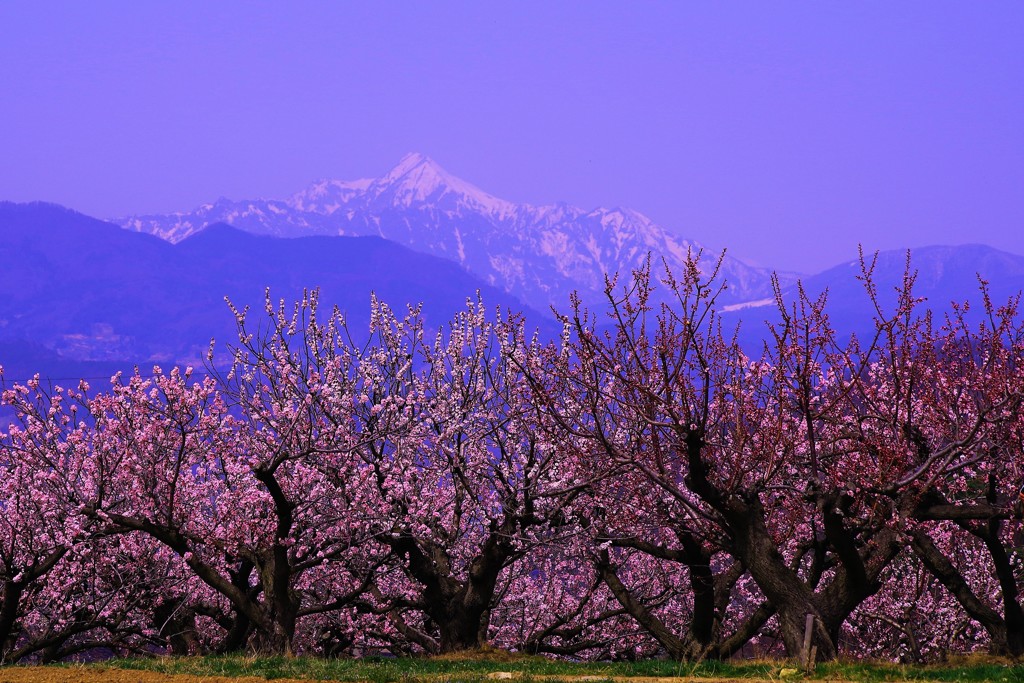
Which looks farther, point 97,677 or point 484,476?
Answer: point 484,476

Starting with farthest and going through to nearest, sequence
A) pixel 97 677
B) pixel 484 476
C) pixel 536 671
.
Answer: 1. pixel 484 476
2. pixel 536 671
3. pixel 97 677

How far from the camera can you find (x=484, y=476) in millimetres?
27109

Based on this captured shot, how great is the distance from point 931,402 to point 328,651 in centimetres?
2185

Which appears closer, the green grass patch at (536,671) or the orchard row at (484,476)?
the green grass patch at (536,671)

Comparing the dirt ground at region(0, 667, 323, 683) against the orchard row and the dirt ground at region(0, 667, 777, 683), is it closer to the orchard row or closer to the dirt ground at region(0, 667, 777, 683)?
the dirt ground at region(0, 667, 777, 683)

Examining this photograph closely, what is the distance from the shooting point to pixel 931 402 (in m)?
21.3

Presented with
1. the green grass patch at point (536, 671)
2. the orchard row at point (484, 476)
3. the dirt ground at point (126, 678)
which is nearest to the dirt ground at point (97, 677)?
the dirt ground at point (126, 678)

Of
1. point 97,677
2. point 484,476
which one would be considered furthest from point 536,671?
point 484,476

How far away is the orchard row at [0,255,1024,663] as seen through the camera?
19.7 meters

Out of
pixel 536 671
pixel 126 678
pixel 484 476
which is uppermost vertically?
→ pixel 484 476

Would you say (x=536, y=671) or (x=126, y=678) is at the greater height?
(x=126, y=678)

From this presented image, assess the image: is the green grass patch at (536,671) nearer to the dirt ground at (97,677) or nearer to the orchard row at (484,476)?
the dirt ground at (97,677)

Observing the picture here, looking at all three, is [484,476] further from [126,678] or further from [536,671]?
[126,678]

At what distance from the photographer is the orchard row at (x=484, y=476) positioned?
19672mm
